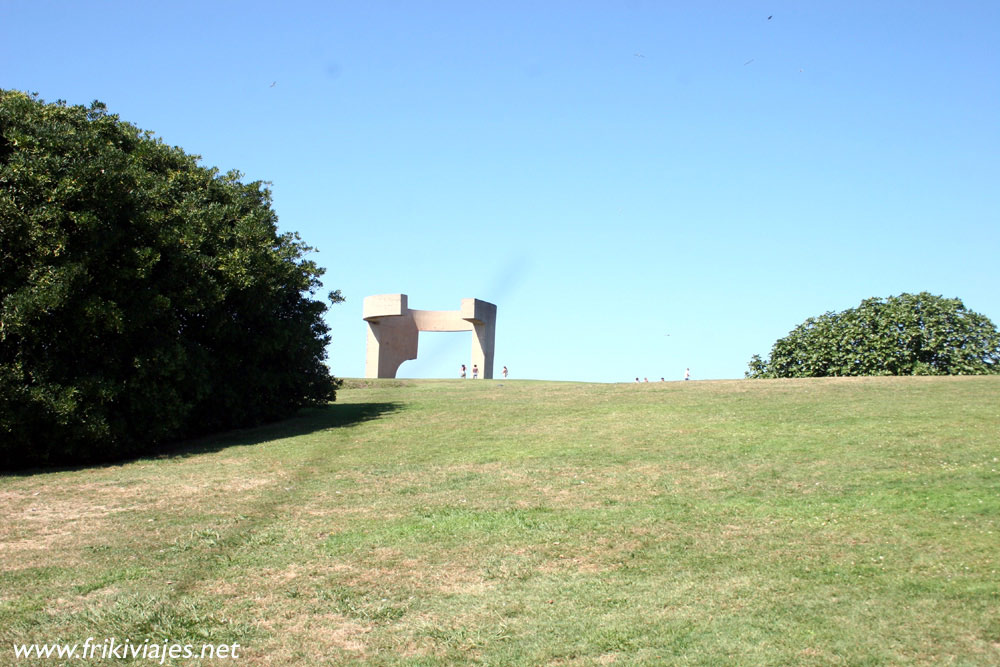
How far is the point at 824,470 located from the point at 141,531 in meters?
8.99

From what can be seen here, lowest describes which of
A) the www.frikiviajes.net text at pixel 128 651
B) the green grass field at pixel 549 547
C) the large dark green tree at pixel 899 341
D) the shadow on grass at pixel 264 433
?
the www.frikiviajes.net text at pixel 128 651

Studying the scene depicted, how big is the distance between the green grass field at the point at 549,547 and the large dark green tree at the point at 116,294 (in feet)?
3.90

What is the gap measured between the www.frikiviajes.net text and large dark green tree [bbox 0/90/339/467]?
8762 mm

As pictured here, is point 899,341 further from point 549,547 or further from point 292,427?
point 549,547

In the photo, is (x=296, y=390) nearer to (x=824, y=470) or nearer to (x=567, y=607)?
(x=824, y=470)

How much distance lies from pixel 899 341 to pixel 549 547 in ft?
62.0

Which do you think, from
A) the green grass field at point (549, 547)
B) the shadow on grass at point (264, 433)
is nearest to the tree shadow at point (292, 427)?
the shadow on grass at point (264, 433)

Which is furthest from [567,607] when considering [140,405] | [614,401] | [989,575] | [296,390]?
[296,390]

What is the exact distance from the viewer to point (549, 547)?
883 centimetres

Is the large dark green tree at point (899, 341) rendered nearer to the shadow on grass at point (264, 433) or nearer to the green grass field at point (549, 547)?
the green grass field at point (549, 547)

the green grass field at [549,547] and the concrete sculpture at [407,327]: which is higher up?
the concrete sculpture at [407,327]

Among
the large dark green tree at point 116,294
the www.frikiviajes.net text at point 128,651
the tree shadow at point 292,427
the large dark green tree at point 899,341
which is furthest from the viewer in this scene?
the large dark green tree at point 899,341

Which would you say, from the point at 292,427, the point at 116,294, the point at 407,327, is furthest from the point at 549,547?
the point at 407,327

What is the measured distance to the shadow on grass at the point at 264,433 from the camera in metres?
15.6
